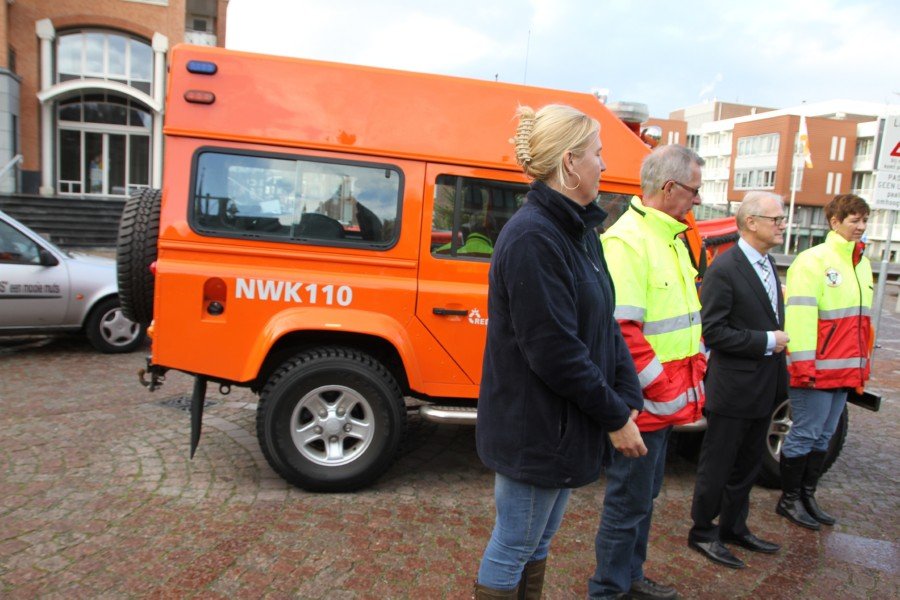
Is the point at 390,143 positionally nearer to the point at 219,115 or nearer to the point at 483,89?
the point at 483,89

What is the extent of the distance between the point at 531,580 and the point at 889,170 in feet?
26.0

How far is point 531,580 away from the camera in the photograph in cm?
245

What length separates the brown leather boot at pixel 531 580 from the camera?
2.44 m

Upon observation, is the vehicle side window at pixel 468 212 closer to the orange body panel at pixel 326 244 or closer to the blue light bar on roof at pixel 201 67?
the orange body panel at pixel 326 244

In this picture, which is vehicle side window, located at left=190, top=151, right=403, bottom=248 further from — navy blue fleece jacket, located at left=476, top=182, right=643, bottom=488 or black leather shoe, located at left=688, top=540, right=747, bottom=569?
black leather shoe, located at left=688, top=540, right=747, bottom=569

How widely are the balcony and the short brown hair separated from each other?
26597mm

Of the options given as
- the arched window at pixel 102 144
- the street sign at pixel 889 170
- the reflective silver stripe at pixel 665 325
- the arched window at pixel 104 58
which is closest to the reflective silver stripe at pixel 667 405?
the reflective silver stripe at pixel 665 325

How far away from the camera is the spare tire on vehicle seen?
4.27 metres

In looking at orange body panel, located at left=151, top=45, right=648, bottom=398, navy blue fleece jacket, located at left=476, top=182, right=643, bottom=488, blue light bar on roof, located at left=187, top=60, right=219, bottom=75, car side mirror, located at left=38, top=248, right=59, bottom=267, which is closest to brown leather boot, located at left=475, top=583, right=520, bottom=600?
navy blue fleece jacket, located at left=476, top=182, right=643, bottom=488

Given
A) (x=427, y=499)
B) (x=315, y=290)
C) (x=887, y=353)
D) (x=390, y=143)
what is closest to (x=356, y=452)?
(x=427, y=499)

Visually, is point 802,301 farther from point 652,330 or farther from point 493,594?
point 493,594

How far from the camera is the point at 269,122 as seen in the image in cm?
416

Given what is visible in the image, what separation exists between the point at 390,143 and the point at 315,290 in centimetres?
101

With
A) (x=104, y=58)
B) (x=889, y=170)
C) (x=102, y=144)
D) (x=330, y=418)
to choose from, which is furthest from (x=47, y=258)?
(x=104, y=58)
